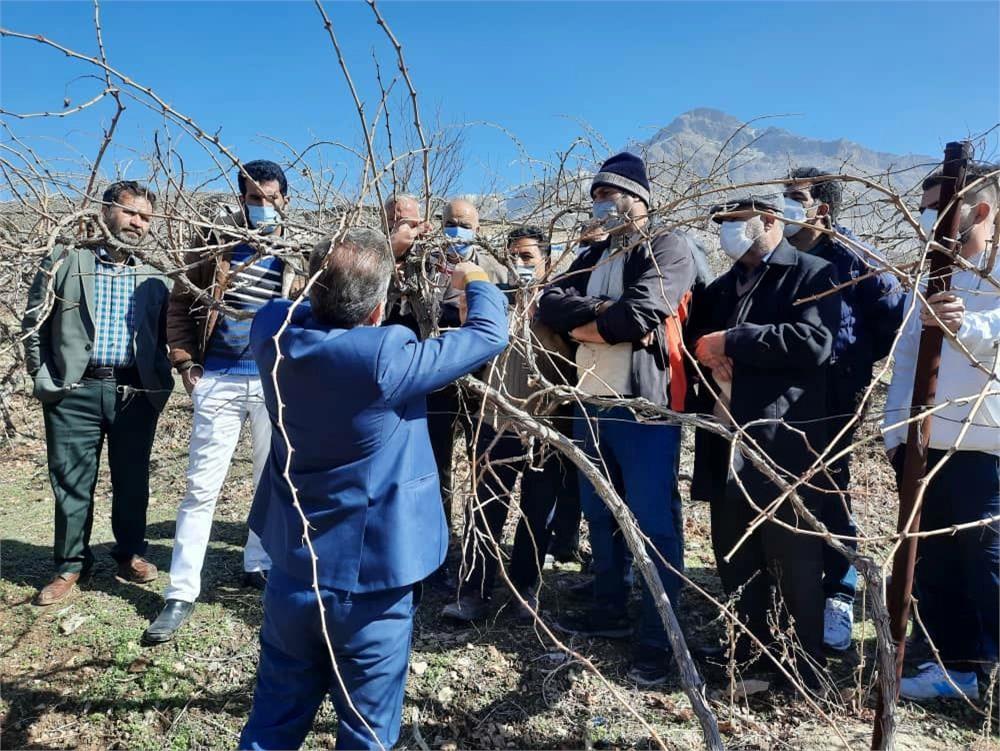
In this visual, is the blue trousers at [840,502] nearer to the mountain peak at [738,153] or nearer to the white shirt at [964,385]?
the white shirt at [964,385]

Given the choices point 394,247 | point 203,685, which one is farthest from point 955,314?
point 203,685

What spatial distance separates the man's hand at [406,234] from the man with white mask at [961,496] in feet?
5.63

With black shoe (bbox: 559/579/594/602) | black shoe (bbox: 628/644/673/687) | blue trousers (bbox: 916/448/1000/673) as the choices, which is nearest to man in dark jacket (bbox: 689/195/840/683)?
Answer: black shoe (bbox: 628/644/673/687)

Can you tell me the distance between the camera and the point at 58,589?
3.41 metres

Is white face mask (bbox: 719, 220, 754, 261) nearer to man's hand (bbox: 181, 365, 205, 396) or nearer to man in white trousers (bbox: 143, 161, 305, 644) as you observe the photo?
man in white trousers (bbox: 143, 161, 305, 644)

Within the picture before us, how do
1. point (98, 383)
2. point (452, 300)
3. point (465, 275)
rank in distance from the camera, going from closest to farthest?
point (465, 275), point (452, 300), point (98, 383)

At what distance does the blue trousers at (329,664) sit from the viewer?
1.84m

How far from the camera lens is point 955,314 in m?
1.89

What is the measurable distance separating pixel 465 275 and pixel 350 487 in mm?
693

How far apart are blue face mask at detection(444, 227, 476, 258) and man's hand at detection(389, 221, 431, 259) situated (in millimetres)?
108

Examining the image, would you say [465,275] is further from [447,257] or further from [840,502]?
[840,502]

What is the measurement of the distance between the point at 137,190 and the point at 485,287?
7.23ft

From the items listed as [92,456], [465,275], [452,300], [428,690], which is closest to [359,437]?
[465,275]

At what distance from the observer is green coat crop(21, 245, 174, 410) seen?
3365 millimetres
